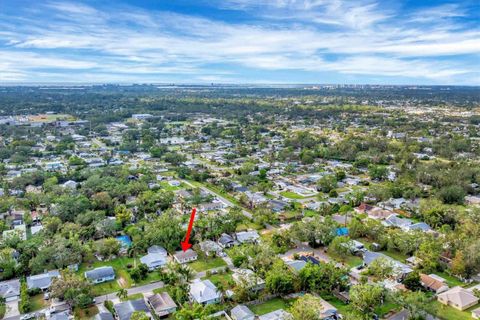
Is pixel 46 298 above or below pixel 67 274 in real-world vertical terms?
below

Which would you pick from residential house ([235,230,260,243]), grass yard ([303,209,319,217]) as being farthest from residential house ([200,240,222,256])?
grass yard ([303,209,319,217])

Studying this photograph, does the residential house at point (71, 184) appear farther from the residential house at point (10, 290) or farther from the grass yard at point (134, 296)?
the grass yard at point (134, 296)

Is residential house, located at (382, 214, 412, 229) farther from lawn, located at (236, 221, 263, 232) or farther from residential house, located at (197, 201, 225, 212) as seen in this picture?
residential house, located at (197, 201, 225, 212)

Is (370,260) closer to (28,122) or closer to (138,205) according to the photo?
(138,205)

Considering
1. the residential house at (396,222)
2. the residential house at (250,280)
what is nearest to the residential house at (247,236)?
the residential house at (250,280)

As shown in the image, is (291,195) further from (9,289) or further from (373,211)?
(9,289)

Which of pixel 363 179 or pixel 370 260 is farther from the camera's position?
pixel 363 179

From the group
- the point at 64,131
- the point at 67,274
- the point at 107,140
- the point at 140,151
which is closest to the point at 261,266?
the point at 67,274
